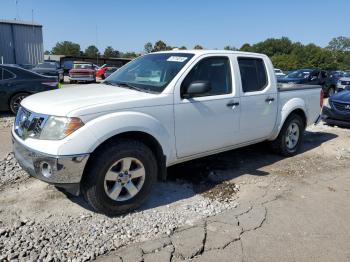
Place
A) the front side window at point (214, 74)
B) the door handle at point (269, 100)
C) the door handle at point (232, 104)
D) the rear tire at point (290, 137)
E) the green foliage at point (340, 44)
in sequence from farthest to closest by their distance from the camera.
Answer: the green foliage at point (340, 44) < the rear tire at point (290, 137) < the door handle at point (269, 100) < the door handle at point (232, 104) < the front side window at point (214, 74)

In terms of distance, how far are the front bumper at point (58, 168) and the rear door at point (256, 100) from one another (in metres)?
2.52

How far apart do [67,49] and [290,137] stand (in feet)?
346

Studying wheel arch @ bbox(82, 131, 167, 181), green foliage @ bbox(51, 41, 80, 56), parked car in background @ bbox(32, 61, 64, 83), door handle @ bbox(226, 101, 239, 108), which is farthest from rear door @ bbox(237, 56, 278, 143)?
green foliage @ bbox(51, 41, 80, 56)

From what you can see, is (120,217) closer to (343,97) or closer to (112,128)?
(112,128)

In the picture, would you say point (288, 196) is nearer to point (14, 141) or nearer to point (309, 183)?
point (309, 183)

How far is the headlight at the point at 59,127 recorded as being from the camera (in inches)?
138

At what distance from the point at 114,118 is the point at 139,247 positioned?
1.28 metres

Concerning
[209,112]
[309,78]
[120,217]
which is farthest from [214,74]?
[309,78]

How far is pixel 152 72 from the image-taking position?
4.70m

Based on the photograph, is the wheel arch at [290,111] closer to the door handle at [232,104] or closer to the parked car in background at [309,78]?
the door handle at [232,104]

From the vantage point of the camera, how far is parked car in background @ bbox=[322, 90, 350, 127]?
930 centimetres

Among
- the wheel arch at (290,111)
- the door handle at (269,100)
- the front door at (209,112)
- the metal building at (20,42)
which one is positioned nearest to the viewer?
the front door at (209,112)

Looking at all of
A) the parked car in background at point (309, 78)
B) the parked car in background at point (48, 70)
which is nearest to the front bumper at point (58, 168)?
the parked car in background at point (309, 78)

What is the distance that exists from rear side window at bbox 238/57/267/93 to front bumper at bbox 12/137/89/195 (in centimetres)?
272
